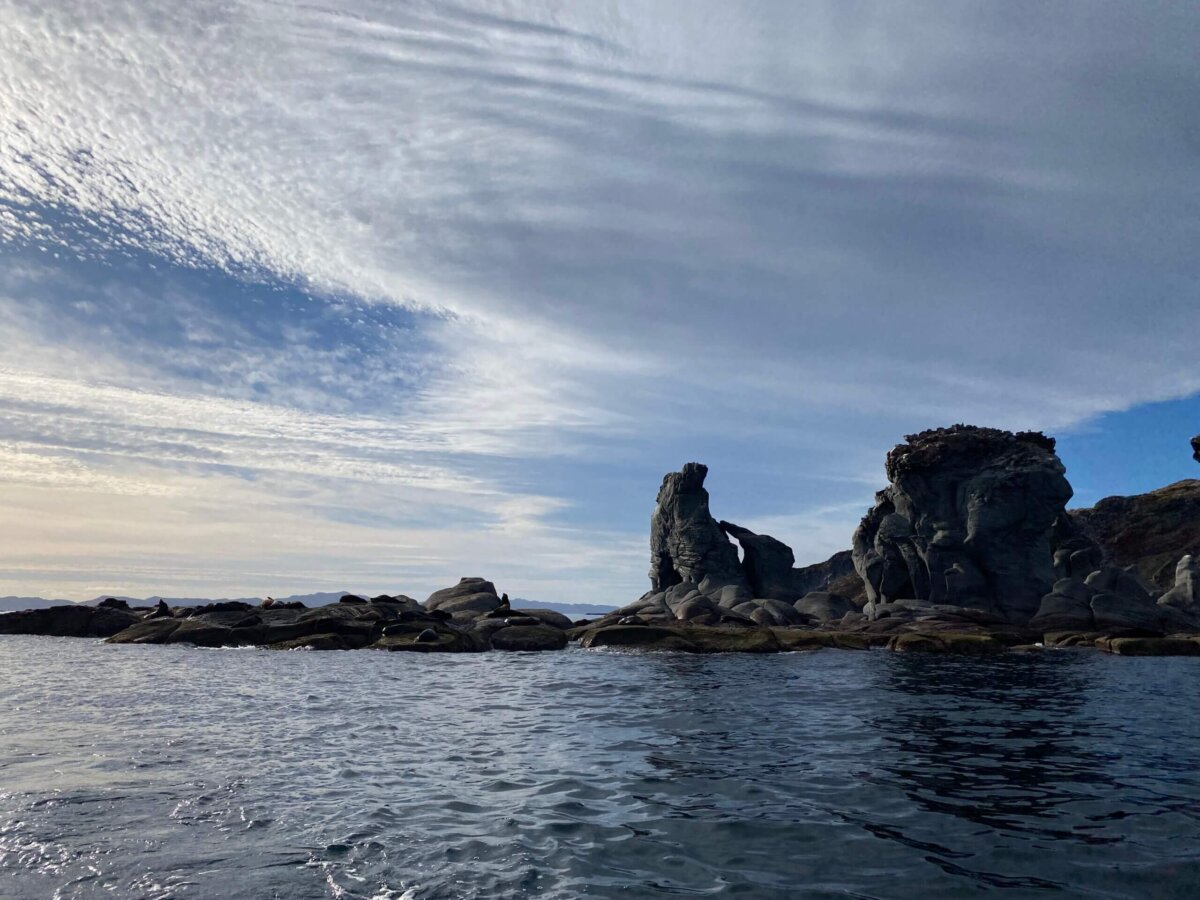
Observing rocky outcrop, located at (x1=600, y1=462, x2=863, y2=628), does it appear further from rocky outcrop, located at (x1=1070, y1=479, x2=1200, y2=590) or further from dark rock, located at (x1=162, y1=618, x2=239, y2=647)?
rocky outcrop, located at (x1=1070, y1=479, x2=1200, y2=590)

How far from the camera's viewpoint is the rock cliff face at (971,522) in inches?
3041

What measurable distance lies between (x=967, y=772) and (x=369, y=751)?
12.9 metres

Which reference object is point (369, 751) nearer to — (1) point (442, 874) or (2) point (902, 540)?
(1) point (442, 874)

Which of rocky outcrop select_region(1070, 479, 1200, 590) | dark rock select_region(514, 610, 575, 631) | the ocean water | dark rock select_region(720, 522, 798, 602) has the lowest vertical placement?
the ocean water

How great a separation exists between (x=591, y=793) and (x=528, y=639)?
136 ft

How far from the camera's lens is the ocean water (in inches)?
368

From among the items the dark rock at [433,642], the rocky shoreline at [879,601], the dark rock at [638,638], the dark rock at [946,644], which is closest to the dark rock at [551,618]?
the rocky shoreline at [879,601]

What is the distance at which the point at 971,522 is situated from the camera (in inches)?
3105

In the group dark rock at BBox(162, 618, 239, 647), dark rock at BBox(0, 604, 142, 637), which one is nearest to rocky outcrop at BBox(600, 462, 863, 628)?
dark rock at BBox(162, 618, 239, 647)

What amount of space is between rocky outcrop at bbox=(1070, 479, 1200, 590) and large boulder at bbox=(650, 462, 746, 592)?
60329 millimetres

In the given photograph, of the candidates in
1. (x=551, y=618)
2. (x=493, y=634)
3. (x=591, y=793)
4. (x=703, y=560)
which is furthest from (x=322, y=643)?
(x=703, y=560)

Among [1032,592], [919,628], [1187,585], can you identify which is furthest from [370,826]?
[1187,585]

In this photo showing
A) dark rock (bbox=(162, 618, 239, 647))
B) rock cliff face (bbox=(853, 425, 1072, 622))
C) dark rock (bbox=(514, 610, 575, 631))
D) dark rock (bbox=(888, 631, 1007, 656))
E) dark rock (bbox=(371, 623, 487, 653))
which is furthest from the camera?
rock cliff face (bbox=(853, 425, 1072, 622))

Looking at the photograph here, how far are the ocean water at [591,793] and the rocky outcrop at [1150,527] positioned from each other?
116406mm
